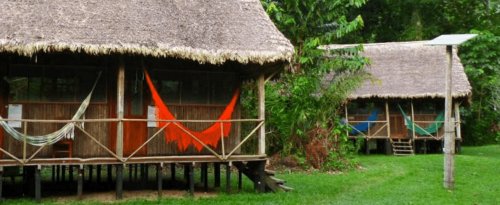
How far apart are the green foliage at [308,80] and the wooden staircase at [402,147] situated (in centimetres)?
499

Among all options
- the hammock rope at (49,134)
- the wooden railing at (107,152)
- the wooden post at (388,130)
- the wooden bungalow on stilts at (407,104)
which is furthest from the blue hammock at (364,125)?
the hammock rope at (49,134)

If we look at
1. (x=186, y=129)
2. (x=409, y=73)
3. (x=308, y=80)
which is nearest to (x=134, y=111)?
(x=186, y=129)

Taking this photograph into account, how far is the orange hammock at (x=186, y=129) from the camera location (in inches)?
460

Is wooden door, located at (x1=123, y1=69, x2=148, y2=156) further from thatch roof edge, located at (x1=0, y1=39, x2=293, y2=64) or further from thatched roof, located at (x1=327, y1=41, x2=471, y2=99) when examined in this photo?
thatched roof, located at (x1=327, y1=41, x2=471, y2=99)

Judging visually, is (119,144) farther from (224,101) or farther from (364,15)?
(364,15)

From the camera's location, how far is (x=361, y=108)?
25016 millimetres

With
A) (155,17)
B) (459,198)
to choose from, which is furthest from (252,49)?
(459,198)

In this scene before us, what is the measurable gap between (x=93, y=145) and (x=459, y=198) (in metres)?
7.45

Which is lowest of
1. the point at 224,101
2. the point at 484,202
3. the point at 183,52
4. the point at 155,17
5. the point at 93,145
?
the point at 484,202

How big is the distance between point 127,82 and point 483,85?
19.7 meters

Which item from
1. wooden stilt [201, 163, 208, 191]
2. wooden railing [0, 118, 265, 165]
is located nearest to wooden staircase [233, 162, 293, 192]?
wooden railing [0, 118, 265, 165]

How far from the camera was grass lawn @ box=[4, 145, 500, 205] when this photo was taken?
11.7 metres

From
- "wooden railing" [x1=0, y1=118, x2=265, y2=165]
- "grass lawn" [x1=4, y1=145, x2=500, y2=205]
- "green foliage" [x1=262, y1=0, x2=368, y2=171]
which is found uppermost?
"green foliage" [x1=262, y1=0, x2=368, y2=171]

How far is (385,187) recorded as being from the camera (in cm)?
1362
